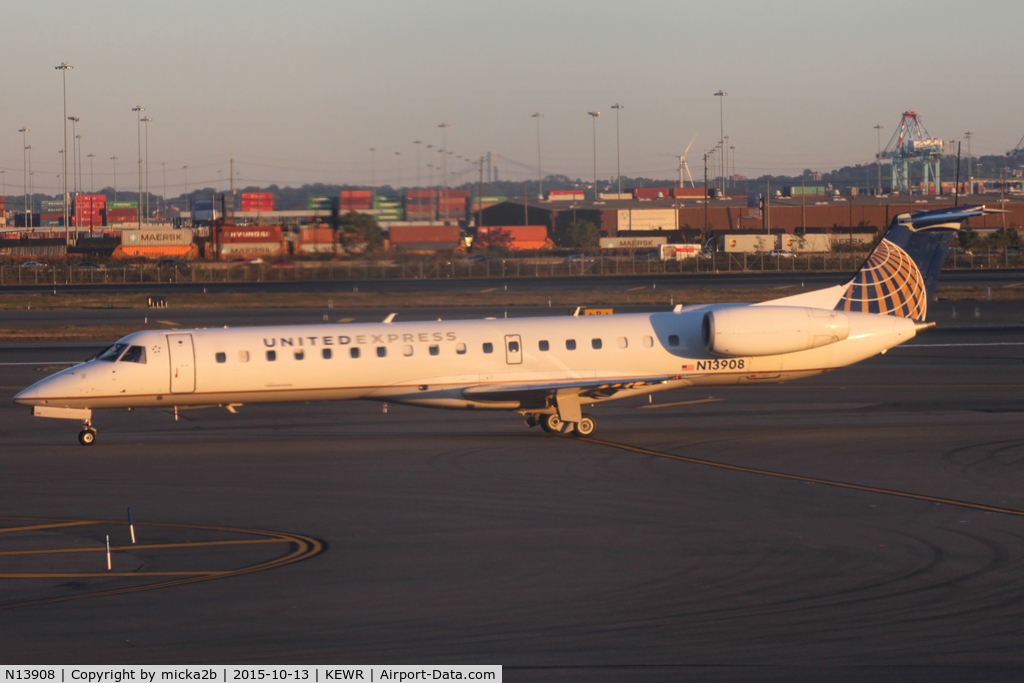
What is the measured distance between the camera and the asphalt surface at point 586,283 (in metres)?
60.8

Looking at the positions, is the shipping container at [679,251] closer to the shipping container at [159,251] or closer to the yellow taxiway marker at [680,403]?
the shipping container at [159,251]

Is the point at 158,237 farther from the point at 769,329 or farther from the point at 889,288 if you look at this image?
the point at 889,288

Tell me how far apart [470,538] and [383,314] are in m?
37.7

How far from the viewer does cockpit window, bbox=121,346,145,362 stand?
917 inches

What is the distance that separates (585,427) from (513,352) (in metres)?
2.47

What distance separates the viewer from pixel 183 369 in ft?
76.2

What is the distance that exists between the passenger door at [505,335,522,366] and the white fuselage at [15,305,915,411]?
0.02 metres

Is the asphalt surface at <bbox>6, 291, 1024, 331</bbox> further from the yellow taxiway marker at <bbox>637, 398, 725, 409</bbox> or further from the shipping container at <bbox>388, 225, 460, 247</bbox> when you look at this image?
the yellow taxiway marker at <bbox>637, 398, 725, 409</bbox>

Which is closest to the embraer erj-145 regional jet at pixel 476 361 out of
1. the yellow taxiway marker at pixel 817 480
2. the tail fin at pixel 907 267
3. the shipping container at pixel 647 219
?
the tail fin at pixel 907 267

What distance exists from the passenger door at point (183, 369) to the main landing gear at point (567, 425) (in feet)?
27.0

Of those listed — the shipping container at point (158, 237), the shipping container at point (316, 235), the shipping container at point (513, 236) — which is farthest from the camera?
the shipping container at point (513, 236)

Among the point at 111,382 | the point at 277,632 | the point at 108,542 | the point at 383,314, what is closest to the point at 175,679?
the point at 277,632

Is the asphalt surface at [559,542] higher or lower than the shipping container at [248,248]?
lower

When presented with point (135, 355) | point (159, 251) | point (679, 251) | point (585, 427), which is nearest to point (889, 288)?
point (585, 427)
